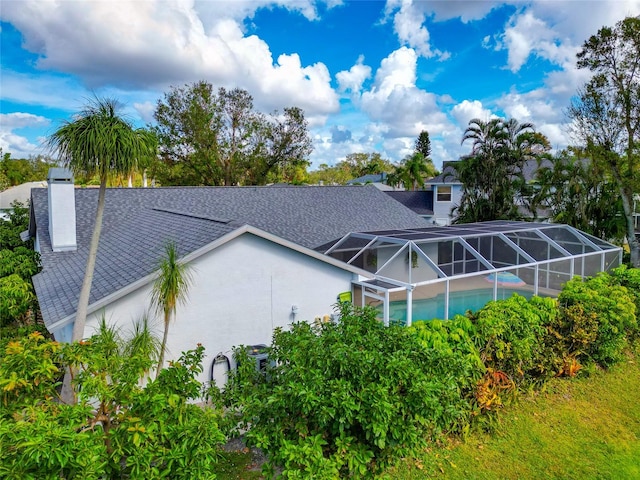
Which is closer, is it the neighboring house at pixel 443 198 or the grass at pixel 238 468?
the grass at pixel 238 468

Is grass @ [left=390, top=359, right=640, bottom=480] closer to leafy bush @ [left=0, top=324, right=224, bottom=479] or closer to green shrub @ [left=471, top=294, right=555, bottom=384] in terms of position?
green shrub @ [left=471, top=294, right=555, bottom=384]

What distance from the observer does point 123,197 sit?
17.9 m

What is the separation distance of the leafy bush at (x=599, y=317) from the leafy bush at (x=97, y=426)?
977 cm

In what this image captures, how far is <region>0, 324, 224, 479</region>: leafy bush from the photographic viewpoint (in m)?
3.44

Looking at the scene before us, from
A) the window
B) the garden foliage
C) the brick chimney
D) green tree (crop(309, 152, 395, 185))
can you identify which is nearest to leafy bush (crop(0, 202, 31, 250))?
the garden foliage

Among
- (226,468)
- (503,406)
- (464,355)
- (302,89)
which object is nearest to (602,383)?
(503,406)

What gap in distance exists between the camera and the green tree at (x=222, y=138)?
123ft

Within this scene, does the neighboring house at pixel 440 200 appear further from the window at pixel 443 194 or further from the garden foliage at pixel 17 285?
the garden foliage at pixel 17 285

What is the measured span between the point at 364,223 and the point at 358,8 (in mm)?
9627

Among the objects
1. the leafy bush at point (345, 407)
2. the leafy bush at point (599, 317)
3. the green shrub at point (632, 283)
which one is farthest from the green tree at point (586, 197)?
the leafy bush at point (345, 407)

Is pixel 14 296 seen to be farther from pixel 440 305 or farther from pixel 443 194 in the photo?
pixel 443 194

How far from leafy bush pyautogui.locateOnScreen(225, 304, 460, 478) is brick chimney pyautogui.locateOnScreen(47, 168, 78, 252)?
35.5 feet

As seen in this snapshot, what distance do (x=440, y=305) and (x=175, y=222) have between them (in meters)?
9.05

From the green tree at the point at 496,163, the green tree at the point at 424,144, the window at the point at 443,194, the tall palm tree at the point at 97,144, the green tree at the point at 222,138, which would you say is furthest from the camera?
the green tree at the point at 424,144
